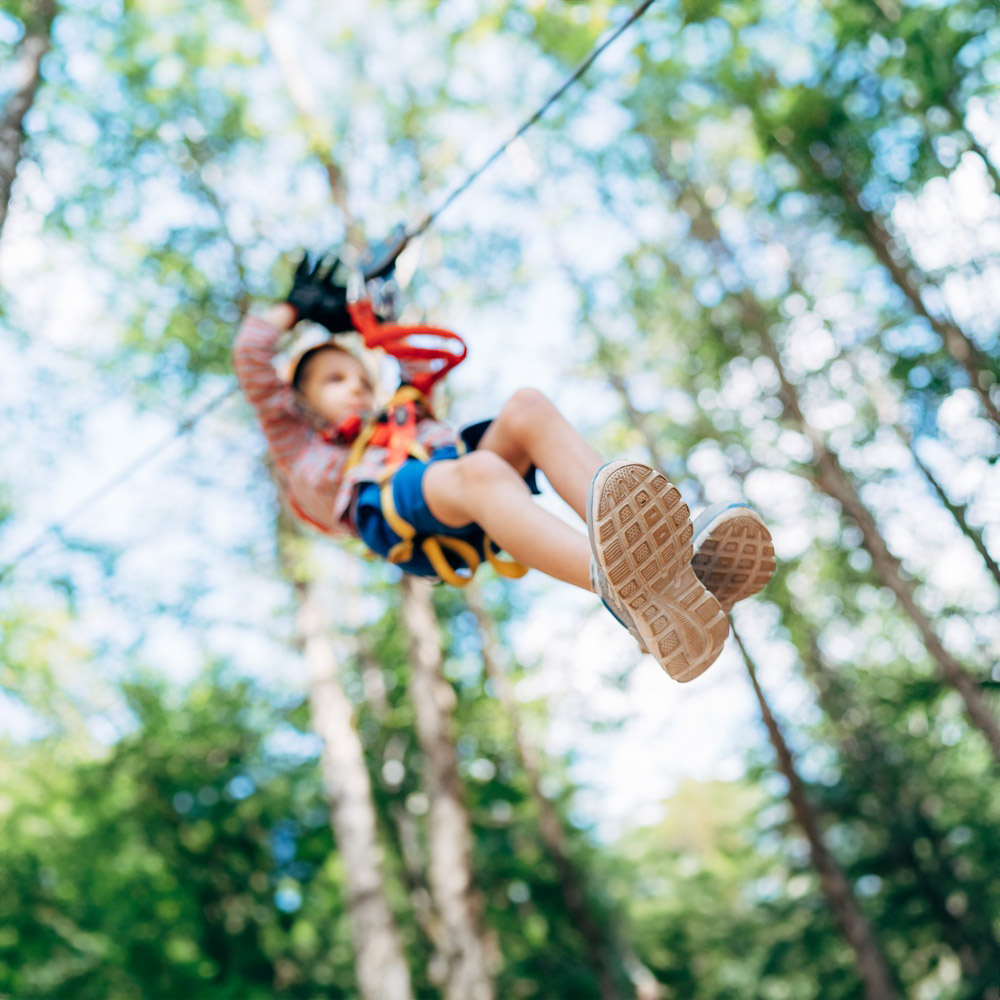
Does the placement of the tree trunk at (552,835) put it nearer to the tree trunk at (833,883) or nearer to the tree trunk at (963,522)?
the tree trunk at (833,883)

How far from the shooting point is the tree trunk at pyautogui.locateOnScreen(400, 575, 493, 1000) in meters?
6.05

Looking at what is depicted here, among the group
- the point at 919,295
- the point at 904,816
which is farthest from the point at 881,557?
the point at 904,816

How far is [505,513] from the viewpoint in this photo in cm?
226

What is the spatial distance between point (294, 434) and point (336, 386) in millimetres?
221

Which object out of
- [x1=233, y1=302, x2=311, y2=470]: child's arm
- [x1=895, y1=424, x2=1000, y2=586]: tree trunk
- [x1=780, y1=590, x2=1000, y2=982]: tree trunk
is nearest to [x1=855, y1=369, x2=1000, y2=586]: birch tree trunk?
[x1=895, y1=424, x2=1000, y2=586]: tree trunk

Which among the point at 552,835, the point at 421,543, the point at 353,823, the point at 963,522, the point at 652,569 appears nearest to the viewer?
the point at 652,569

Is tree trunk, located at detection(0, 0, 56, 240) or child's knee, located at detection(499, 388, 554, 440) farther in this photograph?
tree trunk, located at detection(0, 0, 56, 240)

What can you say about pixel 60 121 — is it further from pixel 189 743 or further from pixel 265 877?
pixel 265 877

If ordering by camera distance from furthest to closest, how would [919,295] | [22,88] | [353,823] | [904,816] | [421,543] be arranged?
[904,816]
[919,295]
[353,823]
[22,88]
[421,543]

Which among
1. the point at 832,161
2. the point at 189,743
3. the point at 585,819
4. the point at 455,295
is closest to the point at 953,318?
the point at 832,161

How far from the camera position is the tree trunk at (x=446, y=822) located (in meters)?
6.05

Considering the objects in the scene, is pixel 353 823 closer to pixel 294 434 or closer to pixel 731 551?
pixel 294 434

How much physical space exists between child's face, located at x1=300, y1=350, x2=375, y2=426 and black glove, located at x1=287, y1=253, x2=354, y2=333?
0.38 ft

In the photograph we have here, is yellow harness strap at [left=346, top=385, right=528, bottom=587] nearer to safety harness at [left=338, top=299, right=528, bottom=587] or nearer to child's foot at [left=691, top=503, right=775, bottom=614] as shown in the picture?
safety harness at [left=338, top=299, right=528, bottom=587]
